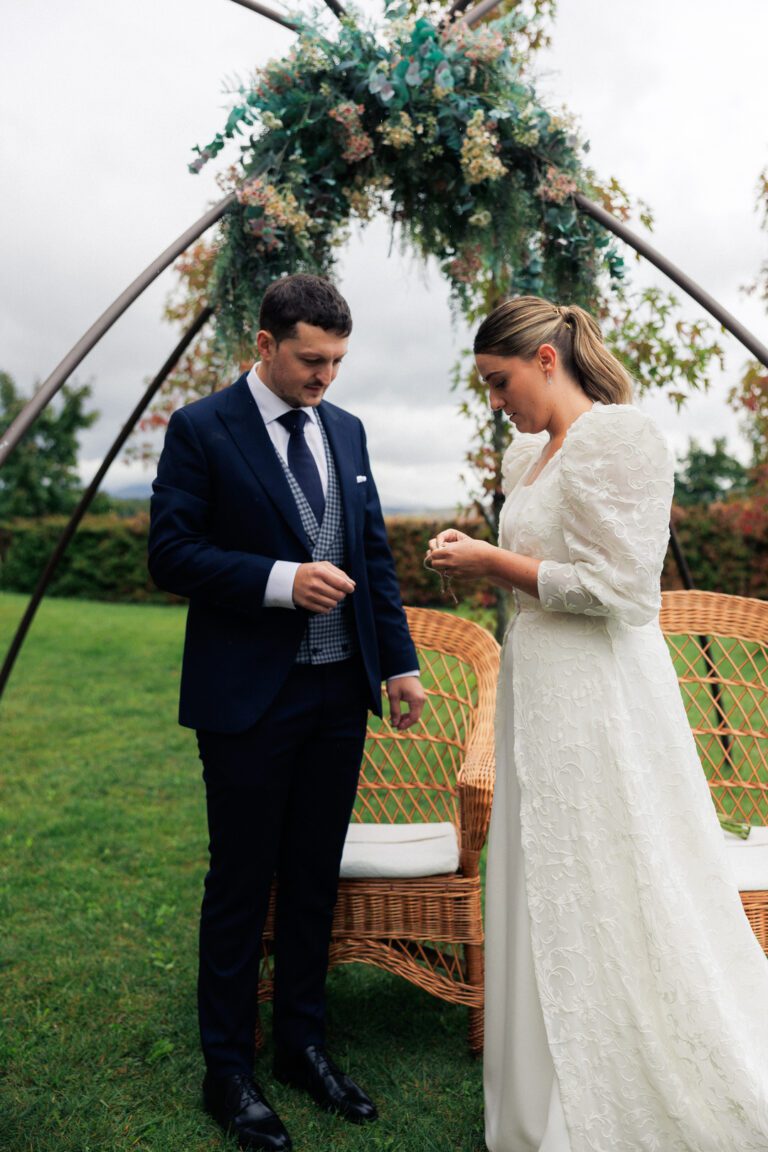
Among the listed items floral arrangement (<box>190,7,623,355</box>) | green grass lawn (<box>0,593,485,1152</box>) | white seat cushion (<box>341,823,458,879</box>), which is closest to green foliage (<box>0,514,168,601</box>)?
green grass lawn (<box>0,593,485,1152</box>)

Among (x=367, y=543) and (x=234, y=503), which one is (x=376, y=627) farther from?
(x=234, y=503)

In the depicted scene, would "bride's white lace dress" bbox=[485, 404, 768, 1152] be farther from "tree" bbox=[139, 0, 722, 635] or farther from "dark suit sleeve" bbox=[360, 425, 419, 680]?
"tree" bbox=[139, 0, 722, 635]

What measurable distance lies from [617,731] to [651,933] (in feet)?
1.31

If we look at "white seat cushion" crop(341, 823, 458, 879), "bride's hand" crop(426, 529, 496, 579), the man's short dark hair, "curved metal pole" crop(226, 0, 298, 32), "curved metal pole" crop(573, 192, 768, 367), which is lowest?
"white seat cushion" crop(341, 823, 458, 879)

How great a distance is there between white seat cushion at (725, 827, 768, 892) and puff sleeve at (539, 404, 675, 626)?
3.00ft

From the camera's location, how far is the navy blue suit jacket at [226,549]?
219 cm

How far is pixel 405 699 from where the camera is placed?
101 inches

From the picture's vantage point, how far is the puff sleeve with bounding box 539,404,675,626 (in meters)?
1.94

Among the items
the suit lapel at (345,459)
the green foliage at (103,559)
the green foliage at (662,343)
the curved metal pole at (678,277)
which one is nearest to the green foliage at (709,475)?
the green foliage at (103,559)

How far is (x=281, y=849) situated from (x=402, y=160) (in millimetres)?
2129

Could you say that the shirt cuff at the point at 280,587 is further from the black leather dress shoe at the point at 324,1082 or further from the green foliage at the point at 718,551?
the green foliage at the point at 718,551

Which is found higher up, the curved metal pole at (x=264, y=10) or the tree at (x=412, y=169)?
the curved metal pole at (x=264, y=10)

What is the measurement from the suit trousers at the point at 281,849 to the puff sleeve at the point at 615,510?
27.2 inches

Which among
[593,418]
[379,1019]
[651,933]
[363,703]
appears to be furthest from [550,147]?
[379,1019]
